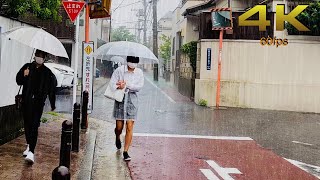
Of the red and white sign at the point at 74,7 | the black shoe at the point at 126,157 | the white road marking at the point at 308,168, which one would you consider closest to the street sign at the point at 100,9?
the red and white sign at the point at 74,7

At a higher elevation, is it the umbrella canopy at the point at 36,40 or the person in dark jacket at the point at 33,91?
the umbrella canopy at the point at 36,40

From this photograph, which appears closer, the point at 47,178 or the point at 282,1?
the point at 47,178

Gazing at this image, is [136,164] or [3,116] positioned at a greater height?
[3,116]

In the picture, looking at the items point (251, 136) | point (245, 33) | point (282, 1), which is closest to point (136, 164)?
point (251, 136)

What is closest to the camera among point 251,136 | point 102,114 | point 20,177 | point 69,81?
point 20,177

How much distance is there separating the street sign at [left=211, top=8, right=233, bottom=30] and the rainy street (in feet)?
11.0

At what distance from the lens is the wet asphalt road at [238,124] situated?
953 centimetres

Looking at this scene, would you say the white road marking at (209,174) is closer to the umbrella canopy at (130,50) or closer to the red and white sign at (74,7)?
the umbrella canopy at (130,50)

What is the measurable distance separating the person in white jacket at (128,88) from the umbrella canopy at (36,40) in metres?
1.17

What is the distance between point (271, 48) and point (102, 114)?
761cm

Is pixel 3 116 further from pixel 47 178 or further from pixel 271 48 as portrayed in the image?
pixel 271 48

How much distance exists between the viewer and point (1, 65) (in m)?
7.05

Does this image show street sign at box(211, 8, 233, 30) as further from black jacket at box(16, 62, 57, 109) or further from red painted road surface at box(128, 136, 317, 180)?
black jacket at box(16, 62, 57, 109)

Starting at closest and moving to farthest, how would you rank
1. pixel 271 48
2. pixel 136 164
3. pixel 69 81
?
pixel 136 164 < pixel 271 48 < pixel 69 81
